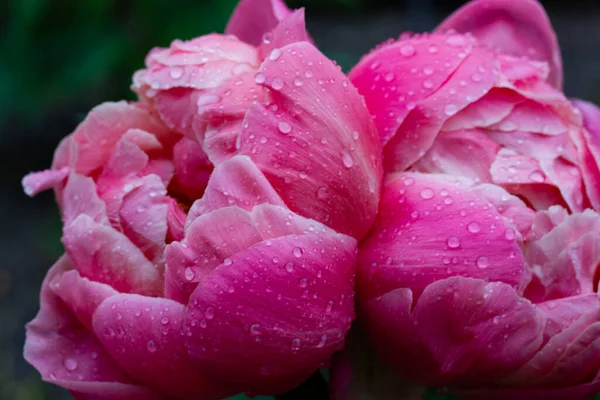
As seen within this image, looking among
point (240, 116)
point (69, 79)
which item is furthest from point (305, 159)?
point (69, 79)

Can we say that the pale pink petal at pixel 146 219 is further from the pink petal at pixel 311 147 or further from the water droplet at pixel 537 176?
the water droplet at pixel 537 176

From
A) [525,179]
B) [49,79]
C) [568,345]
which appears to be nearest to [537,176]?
[525,179]

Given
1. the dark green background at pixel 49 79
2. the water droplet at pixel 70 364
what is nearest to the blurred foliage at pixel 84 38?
the dark green background at pixel 49 79

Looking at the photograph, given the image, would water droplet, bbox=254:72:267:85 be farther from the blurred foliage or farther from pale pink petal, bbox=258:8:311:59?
the blurred foliage

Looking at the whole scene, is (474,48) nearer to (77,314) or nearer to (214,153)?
(214,153)

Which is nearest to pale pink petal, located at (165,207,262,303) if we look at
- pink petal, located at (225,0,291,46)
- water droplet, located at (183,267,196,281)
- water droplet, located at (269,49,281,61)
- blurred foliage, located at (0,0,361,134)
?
water droplet, located at (183,267,196,281)

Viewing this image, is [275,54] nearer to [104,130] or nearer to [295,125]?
[295,125]
